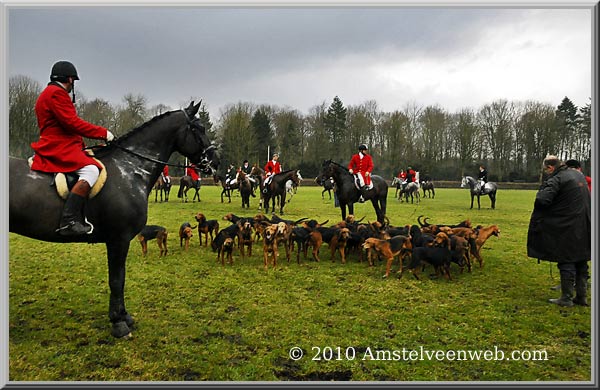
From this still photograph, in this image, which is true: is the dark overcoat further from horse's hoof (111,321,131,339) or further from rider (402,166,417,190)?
Result: rider (402,166,417,190)

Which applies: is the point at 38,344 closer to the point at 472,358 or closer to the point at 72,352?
the point at 72,352

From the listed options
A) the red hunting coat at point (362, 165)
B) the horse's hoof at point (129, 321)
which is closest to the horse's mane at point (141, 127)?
the horse's hoof at point (129, 321)

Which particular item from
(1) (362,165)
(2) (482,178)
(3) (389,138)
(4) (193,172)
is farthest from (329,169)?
(3) (389,138)

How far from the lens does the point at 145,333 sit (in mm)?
4352

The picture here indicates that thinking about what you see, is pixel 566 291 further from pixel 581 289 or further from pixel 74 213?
pixel 74 213

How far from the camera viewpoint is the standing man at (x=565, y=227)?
5.22 m

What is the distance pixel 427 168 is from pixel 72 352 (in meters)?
Answer: 42.0

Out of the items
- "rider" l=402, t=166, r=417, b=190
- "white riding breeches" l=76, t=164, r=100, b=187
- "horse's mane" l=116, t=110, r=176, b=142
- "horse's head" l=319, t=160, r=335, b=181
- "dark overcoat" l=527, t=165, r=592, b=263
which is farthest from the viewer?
"rider" l=402, t=166, r=417, b=190

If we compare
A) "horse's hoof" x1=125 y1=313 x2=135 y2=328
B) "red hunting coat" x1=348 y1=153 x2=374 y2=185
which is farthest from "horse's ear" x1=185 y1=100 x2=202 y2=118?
"red hunting coat" x1=348 y1=153 x2=374 y2=185

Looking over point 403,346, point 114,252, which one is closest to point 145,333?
point 114,252

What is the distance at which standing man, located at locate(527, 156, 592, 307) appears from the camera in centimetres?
522

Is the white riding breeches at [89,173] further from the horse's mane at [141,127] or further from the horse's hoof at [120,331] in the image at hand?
the horse's hoof at [120,331]

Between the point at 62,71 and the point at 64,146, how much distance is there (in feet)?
2.78

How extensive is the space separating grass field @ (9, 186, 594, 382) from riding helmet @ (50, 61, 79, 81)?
3001 millimetres
